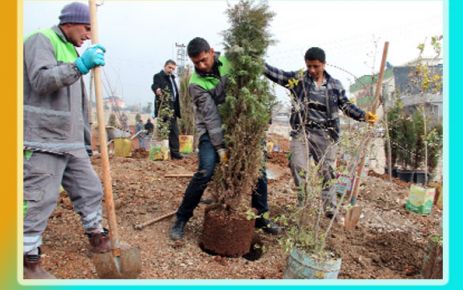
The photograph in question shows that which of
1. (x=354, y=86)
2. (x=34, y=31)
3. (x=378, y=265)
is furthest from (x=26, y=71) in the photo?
(x=378, y=265)

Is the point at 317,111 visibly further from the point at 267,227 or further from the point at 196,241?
the point at 196,241

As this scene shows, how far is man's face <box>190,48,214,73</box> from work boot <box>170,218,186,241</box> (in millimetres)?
1518

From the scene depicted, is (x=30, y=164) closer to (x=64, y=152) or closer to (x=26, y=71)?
(x=64, y=152)

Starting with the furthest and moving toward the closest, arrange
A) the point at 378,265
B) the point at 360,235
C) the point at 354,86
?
the point at 360,235 < the point at 354,86 < the point at 378,265

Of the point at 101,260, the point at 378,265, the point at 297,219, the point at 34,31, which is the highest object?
the point at 34,31

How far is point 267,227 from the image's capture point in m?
4.38

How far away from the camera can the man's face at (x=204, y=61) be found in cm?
373

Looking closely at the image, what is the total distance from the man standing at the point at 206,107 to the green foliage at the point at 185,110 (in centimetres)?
600

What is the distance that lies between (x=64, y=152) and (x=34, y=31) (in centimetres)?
93

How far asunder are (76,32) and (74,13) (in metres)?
0.15

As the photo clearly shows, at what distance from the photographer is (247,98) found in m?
3.53

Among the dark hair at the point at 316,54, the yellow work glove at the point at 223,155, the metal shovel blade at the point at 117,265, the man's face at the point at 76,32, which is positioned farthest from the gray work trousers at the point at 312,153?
the man's face at the point at 76,32

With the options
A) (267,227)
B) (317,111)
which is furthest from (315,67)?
(267,227)

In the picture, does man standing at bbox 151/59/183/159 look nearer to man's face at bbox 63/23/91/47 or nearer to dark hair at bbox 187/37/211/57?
dark hair at bbox 187/37/211/57
